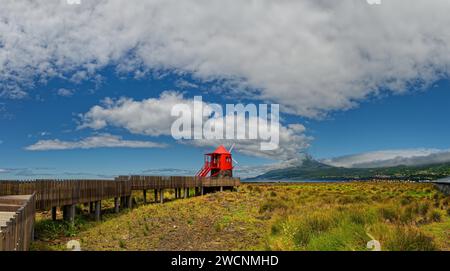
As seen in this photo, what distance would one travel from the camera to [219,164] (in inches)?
2323

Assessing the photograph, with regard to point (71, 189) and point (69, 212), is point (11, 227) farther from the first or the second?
point (69, 212)

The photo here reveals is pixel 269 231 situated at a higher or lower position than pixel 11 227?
lower

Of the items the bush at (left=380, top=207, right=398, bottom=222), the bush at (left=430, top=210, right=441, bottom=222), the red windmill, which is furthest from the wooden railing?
the red windmill

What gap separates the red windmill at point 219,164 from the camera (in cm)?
5903

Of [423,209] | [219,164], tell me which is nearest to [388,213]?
[423,209]

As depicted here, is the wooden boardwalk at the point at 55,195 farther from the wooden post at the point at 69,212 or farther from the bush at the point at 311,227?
the bush at the point at 311,227

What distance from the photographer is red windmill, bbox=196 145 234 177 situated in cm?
5903

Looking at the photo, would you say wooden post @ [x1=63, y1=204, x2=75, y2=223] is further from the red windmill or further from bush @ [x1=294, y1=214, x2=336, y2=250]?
the red windmill

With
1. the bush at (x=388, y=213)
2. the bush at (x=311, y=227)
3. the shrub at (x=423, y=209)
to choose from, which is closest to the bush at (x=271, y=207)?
the bush at (x=388, y=213)

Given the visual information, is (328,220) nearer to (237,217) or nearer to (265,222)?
(265,222)

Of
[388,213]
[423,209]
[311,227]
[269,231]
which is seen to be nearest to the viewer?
[311,227]
